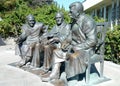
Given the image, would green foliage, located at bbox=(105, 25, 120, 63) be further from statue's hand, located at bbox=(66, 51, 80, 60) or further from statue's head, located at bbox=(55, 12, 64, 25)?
statue's hand, located at bbox=(66, 51, 80, 60)

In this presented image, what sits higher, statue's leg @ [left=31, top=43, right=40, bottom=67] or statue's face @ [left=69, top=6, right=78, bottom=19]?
statue's face @ [left=69, top=6, right=78, bottom=19]

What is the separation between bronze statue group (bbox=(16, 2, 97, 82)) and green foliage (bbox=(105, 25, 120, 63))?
268 centimetres

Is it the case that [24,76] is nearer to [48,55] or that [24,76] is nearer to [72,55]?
[48,55]

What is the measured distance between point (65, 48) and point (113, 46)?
11.6ft

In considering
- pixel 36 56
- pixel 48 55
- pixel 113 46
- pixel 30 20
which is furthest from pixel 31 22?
pixel 113 46

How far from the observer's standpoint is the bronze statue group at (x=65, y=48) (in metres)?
5.95

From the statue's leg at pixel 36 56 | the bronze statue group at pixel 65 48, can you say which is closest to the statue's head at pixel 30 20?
the bronze statue group at pixel 65 48

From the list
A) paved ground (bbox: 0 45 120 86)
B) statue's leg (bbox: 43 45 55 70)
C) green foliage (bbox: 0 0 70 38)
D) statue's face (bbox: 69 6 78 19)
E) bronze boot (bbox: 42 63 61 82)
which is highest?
statue's face (bbox: 69 6 78 19)

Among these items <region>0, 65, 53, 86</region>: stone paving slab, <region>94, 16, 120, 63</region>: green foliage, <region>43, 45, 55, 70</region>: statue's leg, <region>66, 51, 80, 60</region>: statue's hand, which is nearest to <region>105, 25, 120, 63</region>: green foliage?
<region>94, 16, 120, 63</region>: green foliage

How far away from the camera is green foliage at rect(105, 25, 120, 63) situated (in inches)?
370

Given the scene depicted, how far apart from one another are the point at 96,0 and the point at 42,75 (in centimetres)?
1268

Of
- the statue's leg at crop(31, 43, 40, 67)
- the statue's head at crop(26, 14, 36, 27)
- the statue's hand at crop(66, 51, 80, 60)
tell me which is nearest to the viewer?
the statue's hand at crop(66, 51, 80, 60)

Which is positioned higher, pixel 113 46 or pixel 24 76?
pixel 113 46

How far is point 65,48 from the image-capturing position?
21.1ft
